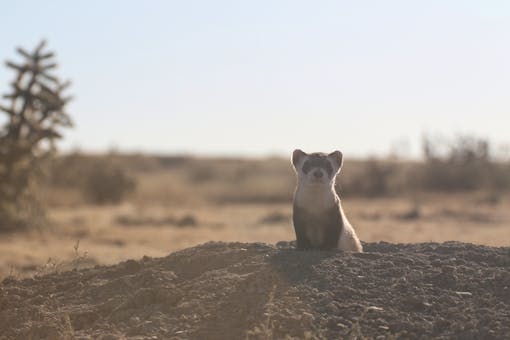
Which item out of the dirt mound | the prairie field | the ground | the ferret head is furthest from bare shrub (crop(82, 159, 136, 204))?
the ferret head

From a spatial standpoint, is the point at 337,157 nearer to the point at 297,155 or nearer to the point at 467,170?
the point at 297,155

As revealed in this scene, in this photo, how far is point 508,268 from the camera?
8023 millimetres

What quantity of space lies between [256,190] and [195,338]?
3272cm

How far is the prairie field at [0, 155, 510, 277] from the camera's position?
17469 millimetres

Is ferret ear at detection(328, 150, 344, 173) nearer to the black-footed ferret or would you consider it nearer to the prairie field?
the black-footed ferret

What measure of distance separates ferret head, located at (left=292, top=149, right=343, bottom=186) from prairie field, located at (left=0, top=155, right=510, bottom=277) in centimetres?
71

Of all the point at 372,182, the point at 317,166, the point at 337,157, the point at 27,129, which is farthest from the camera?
the point at 372,182

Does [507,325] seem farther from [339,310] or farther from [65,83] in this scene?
[65,83]

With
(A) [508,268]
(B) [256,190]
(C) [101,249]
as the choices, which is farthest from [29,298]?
(B) [256,190]

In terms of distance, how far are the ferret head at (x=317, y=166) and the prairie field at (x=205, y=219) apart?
71 cm

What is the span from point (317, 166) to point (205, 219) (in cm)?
1697

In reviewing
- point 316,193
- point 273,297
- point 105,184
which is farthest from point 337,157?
point 105,184

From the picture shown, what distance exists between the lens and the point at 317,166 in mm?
8859

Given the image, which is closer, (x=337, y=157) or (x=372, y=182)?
(x=337, y=157)
